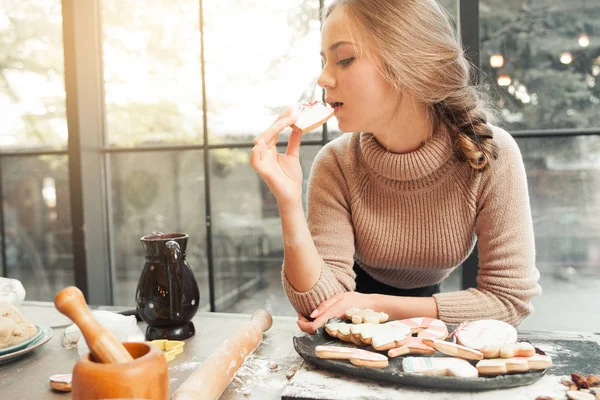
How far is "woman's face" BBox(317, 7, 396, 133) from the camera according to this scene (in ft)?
4.43

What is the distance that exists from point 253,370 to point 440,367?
33 centimetres

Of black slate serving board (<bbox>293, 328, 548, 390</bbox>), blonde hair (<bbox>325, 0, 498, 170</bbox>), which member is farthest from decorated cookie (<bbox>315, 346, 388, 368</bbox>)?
blonde hair (<bbox>325, 0, 498, 170</bbox>)

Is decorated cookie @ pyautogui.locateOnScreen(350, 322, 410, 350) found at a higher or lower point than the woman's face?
lower

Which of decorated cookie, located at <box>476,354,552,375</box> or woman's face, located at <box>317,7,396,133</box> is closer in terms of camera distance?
decorated cookie, located at <box>476,354,552,375</box>

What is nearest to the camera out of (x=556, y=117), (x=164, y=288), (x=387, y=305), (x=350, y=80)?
(x=164, y=288)

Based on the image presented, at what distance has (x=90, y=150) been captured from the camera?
270 cm

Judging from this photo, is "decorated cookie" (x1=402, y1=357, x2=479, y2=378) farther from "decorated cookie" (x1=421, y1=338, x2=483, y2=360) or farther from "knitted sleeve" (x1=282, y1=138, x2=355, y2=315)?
"knitted sleeve" (x1=282, y1=138, x2=355, y2=315)

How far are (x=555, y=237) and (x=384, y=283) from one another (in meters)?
0.96

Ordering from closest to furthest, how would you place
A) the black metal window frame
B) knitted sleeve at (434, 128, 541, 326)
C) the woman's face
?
knitted sleeve at (434, 128, 541, 326) < the woman's face < the black metal window frame

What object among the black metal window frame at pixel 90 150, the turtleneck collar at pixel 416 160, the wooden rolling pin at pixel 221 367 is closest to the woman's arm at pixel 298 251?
the wooden rolling pin at pixel 221 367

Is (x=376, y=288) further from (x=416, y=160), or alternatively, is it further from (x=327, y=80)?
(x=327, y=80)

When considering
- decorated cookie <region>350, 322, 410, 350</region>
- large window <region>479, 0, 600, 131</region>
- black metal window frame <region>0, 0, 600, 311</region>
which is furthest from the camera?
black metal window frame <region>0, 0, 600, 311</region>

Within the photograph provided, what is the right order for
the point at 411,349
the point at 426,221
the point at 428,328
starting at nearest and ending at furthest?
1. the point at 411,349
2. the point at 428,328
3. the point at 426,221

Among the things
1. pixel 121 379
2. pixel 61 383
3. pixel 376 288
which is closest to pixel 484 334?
pixel 121 379
